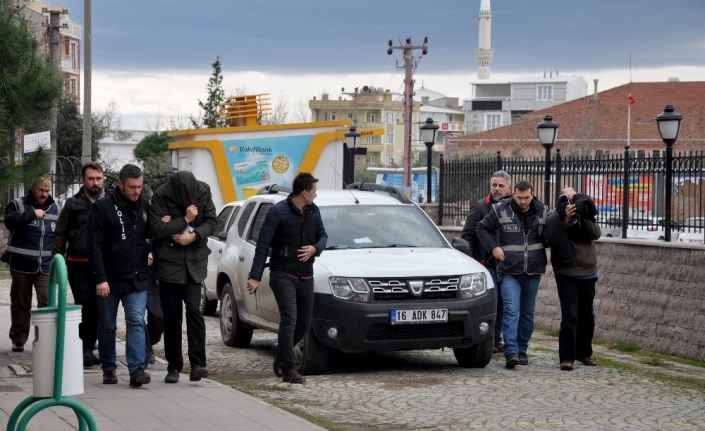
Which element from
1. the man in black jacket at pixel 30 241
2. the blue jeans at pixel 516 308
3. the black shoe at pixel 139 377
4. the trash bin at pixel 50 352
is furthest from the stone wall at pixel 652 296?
the trash bin at pixel 50 352

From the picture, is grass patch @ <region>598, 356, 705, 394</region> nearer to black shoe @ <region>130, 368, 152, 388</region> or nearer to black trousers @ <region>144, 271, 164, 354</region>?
black trousers @ <region>144, 271, 164, 354</region>

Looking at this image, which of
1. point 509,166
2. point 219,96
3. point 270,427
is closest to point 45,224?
point 270,427

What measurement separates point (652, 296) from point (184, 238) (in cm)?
677

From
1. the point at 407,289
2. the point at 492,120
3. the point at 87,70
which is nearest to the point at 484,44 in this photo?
the point at 492,120

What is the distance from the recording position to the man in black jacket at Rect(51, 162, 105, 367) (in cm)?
1070

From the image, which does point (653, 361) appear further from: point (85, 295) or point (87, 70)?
point (87, 70)

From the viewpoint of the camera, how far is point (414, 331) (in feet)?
35.1

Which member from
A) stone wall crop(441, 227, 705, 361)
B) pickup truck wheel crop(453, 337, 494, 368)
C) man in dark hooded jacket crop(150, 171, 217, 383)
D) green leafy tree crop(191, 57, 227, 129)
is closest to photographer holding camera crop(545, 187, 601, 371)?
pickup truck wheel crop(453, 337, 494, 368)

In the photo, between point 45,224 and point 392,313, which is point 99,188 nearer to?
point 45,224

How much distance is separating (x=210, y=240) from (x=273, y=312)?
412cm

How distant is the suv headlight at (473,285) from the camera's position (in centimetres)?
1095

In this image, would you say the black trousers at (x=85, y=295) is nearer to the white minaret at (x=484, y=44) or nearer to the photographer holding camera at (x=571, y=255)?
the photographer holding camera at (x=571, y=255)

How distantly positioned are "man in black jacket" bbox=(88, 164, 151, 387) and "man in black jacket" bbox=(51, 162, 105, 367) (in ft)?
3.55

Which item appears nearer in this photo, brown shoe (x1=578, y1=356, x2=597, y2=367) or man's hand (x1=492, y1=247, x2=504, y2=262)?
man's hand (x1=492, y1=247, x2=504, y2=262)
